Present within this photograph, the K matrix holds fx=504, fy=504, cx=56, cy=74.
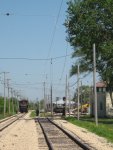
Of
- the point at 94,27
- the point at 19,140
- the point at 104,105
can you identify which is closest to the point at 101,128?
the point at 19,140

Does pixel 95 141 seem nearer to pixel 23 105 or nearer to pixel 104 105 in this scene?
pixel 104 105

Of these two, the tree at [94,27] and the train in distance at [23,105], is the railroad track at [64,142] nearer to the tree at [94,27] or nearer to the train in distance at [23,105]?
the tree at [94,27]

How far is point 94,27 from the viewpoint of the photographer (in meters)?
57.2

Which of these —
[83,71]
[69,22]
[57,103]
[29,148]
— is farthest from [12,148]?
[57,103]

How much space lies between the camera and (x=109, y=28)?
189 ft

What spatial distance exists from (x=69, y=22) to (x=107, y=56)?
7171mm

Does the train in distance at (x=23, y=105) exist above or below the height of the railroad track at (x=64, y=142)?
above

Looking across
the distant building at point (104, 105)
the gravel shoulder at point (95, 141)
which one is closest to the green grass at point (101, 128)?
the gravel shoulder at point (95, 141)

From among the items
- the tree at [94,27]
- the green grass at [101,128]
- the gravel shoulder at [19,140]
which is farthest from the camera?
the tree at [94,27]

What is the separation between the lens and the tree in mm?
56688

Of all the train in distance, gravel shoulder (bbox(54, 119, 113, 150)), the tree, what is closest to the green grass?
gravel shoulder (bbox(54, 119, 113, 150))

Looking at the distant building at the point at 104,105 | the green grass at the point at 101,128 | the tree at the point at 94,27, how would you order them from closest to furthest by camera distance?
the green grass at the point at 101,128 → the tree at the point at 94,27 → the distant building at the point at 104,105

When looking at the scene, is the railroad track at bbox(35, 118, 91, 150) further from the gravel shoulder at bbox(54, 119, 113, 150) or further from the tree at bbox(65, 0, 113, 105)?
the tree at bbox(65, 0, 113, 105)

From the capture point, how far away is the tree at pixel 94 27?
56688 mm
